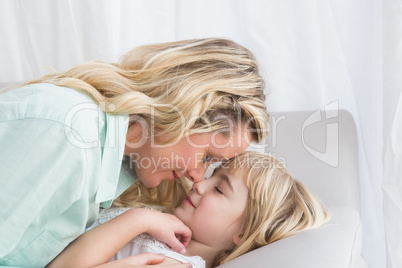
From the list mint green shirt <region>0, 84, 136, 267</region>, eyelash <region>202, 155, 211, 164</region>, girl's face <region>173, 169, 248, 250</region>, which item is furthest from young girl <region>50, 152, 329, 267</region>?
mint green shirt <region>0, 84, 136, 267</region>

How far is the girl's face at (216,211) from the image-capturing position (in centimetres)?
127

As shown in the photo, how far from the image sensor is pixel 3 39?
1.63 m

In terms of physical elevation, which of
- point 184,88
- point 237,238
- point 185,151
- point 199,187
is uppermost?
point 184,88

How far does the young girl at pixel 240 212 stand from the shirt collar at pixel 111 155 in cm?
14

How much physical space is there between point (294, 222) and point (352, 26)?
564 millimetres

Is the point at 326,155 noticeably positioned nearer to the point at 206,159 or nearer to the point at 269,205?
the point at 269,205

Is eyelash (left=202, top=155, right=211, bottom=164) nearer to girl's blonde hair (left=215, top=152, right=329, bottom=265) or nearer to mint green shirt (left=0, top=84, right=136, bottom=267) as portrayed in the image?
girl's blonde hair (left=215, top=152, right=329, bottom=265)

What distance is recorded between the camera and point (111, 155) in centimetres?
107

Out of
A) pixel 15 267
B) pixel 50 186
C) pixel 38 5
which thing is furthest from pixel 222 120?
pixel 38 5

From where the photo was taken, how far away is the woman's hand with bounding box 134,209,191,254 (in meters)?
1.14

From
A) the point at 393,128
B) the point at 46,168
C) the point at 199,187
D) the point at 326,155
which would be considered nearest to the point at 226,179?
the point at 199,187

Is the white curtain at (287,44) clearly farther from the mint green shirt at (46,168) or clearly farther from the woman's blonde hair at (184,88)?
the mint green shirt at (46,168)

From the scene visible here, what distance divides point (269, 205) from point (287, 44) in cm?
49
